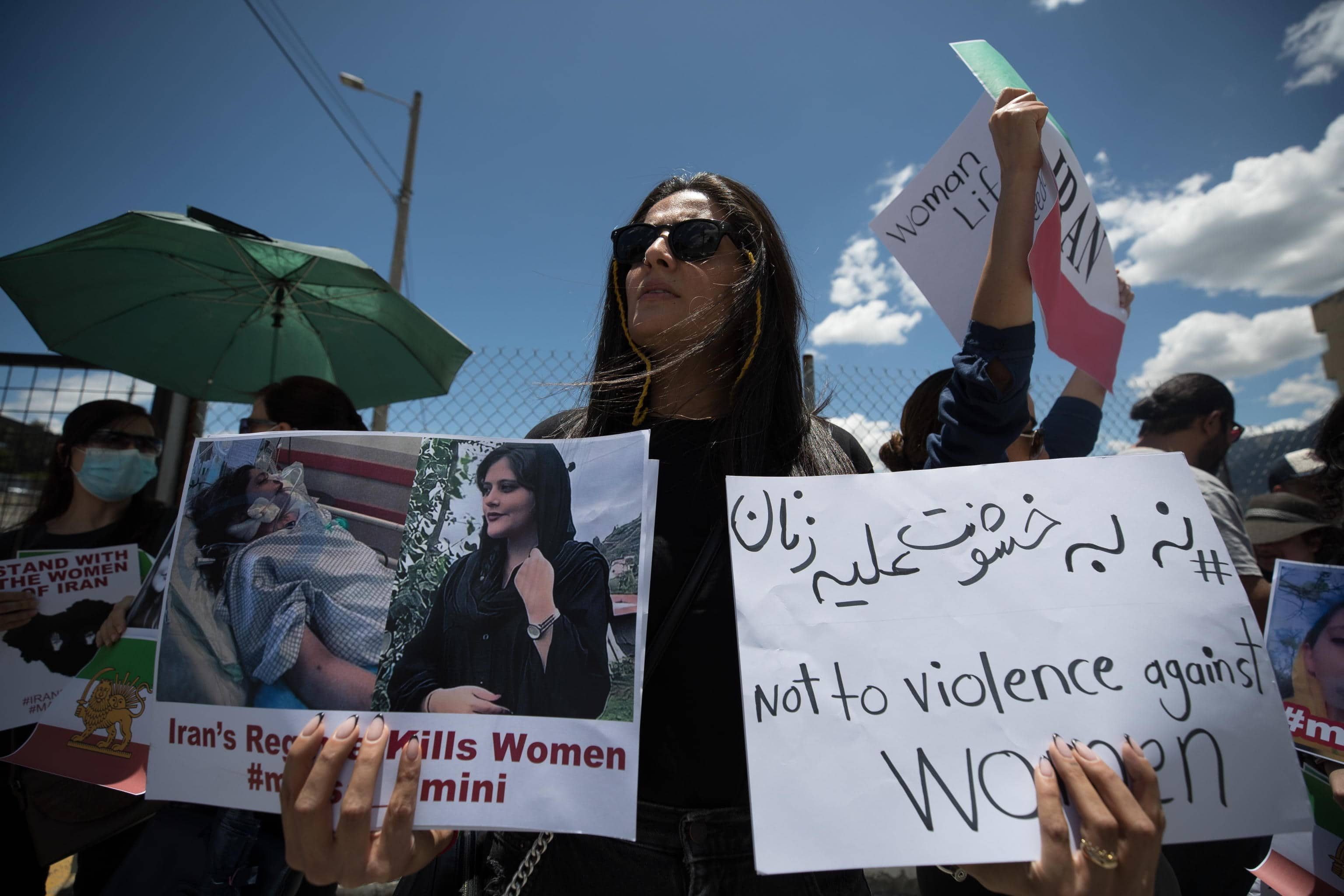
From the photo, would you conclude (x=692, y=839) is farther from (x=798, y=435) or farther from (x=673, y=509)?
(x=798, y=435)

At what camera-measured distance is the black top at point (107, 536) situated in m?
2.12

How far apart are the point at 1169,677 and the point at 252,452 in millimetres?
1393

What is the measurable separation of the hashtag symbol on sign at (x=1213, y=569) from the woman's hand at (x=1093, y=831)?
27 cm

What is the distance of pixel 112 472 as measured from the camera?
7.20 feet

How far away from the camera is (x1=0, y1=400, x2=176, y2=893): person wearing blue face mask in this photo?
1.86 m

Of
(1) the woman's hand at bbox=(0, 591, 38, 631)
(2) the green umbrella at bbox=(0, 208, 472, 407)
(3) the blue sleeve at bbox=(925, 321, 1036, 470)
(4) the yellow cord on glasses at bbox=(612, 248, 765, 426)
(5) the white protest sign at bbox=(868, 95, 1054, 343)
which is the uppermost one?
(2) the green umbrella at bbox=(0, 208, 472, 407)

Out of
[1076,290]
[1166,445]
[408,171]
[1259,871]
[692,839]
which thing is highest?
[408,171]

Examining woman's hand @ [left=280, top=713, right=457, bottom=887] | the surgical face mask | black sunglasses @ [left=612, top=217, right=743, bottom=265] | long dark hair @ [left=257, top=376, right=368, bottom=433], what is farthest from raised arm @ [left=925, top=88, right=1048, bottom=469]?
the surgical face mask

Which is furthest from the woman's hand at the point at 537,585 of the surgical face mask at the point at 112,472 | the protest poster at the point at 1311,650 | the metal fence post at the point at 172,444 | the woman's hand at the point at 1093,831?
the metal fence post at the point at 172,444

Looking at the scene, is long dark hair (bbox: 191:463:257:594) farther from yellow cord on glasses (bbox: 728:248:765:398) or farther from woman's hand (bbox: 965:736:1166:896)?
woman's hand (bbox: 965:736:1166:896)

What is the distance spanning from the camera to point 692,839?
0.88m

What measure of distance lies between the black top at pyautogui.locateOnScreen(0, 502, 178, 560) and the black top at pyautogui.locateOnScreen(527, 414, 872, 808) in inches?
81.8

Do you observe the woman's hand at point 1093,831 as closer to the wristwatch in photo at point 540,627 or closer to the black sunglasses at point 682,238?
the wristwatch in photo at point 540,627

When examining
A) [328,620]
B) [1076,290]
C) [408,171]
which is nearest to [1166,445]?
[1076,290]
